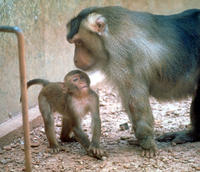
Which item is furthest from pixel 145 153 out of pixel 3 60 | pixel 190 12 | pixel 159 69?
pixel 3 60

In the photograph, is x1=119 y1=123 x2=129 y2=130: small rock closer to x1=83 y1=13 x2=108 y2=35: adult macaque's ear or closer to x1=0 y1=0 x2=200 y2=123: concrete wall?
x1=0 y1=0 x2=200 y2=123: concrete wall

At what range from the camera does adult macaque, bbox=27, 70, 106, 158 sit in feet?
15.0

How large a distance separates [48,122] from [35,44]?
→ 2.00 m

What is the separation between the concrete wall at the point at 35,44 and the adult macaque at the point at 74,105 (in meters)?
0.69

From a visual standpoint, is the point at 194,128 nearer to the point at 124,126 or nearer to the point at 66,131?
the point at 124,126

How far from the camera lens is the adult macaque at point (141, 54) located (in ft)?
14.3

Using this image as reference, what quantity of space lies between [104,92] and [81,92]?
3.25m

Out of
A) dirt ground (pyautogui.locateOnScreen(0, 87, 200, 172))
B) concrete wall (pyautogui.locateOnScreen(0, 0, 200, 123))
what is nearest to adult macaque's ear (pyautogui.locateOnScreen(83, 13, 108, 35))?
dirt ground (pyautogui.locateOnScreen(0, 87, 200, 172))

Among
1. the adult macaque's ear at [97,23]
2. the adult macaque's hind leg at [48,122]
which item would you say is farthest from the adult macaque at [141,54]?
the adult macaque's hind leg at [48,122]

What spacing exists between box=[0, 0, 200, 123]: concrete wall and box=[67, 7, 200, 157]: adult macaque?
121 centimetres

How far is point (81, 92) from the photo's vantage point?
182 inches

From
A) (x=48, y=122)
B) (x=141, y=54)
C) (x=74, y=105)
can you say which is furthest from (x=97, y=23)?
(x=48, y=122)

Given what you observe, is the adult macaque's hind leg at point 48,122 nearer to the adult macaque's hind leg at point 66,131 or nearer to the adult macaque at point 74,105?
the adult macaque at point 74,105

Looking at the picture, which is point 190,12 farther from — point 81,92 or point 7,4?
point 7,4
